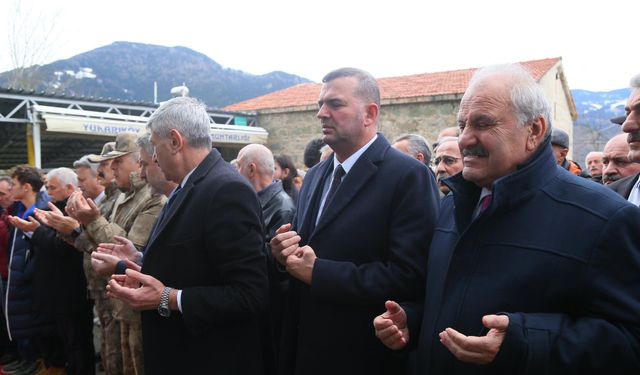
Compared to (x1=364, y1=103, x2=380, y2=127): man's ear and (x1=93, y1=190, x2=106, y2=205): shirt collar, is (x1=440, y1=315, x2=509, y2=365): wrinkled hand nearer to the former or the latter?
(x1=364, y1=103, x2=380, y2=127): man's ear

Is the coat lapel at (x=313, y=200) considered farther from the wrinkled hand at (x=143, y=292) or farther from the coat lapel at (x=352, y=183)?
the wrinkled hand at (x=143, y=292)

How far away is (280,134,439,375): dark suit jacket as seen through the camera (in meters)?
2.03

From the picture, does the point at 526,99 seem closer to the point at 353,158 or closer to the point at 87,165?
the point at 353,158

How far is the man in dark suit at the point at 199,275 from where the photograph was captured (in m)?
2.11

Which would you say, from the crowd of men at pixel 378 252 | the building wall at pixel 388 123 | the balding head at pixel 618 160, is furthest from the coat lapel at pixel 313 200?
the building wall at pixel 388 123

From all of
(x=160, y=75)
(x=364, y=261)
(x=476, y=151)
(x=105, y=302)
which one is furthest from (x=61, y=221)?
(x=160, y=75)

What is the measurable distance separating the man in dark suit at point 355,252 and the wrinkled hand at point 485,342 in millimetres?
655

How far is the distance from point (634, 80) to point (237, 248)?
1934 millimetres

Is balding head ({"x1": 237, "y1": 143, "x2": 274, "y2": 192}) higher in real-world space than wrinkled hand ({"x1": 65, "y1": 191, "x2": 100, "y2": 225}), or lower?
higher

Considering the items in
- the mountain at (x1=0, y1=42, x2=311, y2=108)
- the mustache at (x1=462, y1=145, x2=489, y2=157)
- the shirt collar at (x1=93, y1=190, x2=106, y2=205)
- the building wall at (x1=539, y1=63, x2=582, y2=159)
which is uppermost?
the mountain at (x1=0, y1=42, x2=311, y2=108)

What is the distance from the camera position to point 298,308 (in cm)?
233

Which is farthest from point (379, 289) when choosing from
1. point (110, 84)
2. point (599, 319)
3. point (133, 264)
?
point (110, 84)

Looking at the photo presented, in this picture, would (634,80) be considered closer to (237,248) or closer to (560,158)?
(237,248)

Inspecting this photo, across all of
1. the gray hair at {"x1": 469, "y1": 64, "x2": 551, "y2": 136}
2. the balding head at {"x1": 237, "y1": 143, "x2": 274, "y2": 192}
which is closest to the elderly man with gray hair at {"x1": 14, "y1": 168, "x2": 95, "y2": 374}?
the balding head at {"x1": 237, "y1": 143, "x2": 274, "y2": 192}
